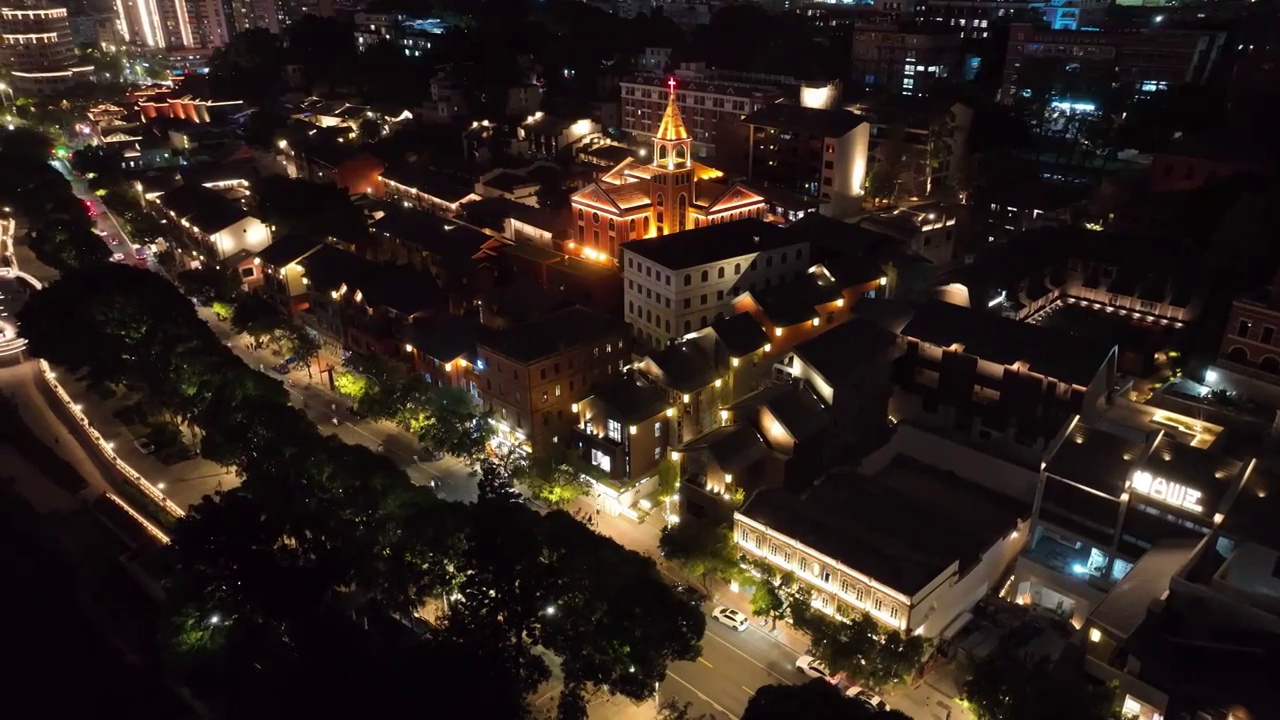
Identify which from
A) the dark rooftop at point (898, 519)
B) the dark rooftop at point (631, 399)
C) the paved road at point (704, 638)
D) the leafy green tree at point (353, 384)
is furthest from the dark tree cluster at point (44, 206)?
the dark rooftop at point (898, 519)

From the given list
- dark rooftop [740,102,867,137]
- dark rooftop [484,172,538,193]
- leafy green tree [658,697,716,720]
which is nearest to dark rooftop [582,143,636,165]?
dark rooftop [484,172,538,193]

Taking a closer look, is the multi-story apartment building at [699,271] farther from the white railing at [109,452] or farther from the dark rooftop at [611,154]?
the white railing at [109,452]

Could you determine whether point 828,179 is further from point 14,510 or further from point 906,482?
point 14,510

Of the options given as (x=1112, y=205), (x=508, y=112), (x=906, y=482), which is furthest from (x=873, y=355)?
(x=508, y=112)

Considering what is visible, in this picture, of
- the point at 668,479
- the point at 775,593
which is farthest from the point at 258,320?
the point at 775,593

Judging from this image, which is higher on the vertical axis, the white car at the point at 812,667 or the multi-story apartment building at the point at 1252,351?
the multi-story apartment building at the point at 1252,351

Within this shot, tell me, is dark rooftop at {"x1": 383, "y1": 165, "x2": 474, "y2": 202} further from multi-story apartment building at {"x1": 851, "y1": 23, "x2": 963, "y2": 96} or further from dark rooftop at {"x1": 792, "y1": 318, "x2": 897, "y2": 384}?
multi-story apartment building at {"x1": 851, "y1": 23, "x2": 963, "y2": 96}
